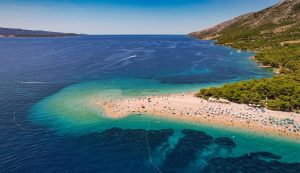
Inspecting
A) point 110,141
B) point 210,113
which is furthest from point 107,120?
point 210,113

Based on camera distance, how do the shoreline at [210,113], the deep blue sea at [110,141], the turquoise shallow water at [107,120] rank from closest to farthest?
the deep blue sea at [110,141]
the turquoise shallow water at [107,120]
the shoreline at [210,113]

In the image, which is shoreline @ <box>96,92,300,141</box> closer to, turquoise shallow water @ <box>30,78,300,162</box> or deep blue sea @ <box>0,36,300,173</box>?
turquoise shallow water @ <box>30,78,300,162</box>

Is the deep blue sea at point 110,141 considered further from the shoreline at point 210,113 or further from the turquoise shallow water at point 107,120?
the shoreline at point 210,113

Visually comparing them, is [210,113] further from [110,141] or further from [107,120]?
[110,141]

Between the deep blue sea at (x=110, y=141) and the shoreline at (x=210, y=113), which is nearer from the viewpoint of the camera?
the deep blue sea at (x=110, y=141)

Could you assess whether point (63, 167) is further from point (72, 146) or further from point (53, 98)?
point (53, 98)

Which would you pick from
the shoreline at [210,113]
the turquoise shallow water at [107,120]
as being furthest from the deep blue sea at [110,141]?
the shoreline at [210,113]

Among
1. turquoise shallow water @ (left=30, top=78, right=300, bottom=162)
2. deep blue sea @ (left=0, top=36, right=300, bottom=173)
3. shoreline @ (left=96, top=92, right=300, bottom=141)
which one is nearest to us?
deep blue sea @ (left=0, top=36, right=300, bottom=173)

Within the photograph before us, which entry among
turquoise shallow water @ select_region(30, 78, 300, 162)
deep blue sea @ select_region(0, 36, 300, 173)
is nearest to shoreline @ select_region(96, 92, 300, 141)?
turquoise shallow water @ select_region(30, 78, 300, 162)

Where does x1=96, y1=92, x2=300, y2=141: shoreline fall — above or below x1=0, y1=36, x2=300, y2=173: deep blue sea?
above
